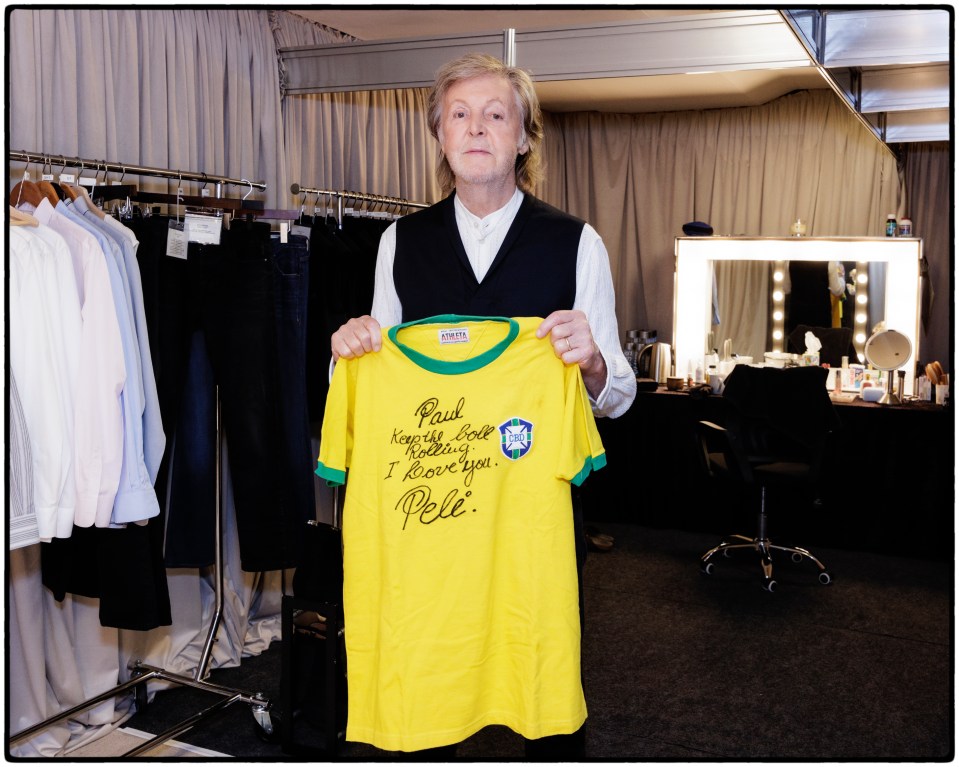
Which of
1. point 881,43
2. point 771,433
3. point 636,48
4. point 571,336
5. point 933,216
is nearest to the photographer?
point 571,336

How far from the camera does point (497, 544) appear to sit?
169cm

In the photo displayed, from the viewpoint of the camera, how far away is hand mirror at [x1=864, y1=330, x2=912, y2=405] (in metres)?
4.81

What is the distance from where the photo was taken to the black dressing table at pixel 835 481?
175 inches

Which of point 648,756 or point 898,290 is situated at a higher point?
point 898,290

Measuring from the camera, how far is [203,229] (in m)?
2.73

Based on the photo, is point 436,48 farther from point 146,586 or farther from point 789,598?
point 789,598

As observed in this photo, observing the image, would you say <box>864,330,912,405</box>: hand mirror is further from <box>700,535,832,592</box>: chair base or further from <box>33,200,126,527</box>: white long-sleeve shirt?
<box>33,200,126,527</box>: white long-sleeve shirt

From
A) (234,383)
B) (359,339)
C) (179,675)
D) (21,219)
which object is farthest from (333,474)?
(179,675)

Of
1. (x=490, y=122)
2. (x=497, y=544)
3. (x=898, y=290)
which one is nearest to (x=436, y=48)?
(x=490, y=122)

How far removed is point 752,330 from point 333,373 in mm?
4085

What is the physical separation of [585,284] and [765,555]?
288cm

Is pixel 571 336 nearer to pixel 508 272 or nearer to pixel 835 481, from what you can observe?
pixel 508 272

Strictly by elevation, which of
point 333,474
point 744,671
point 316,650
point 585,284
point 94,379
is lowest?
point 744,671

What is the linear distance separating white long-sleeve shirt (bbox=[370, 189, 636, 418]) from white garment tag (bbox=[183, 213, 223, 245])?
3.30 feet
